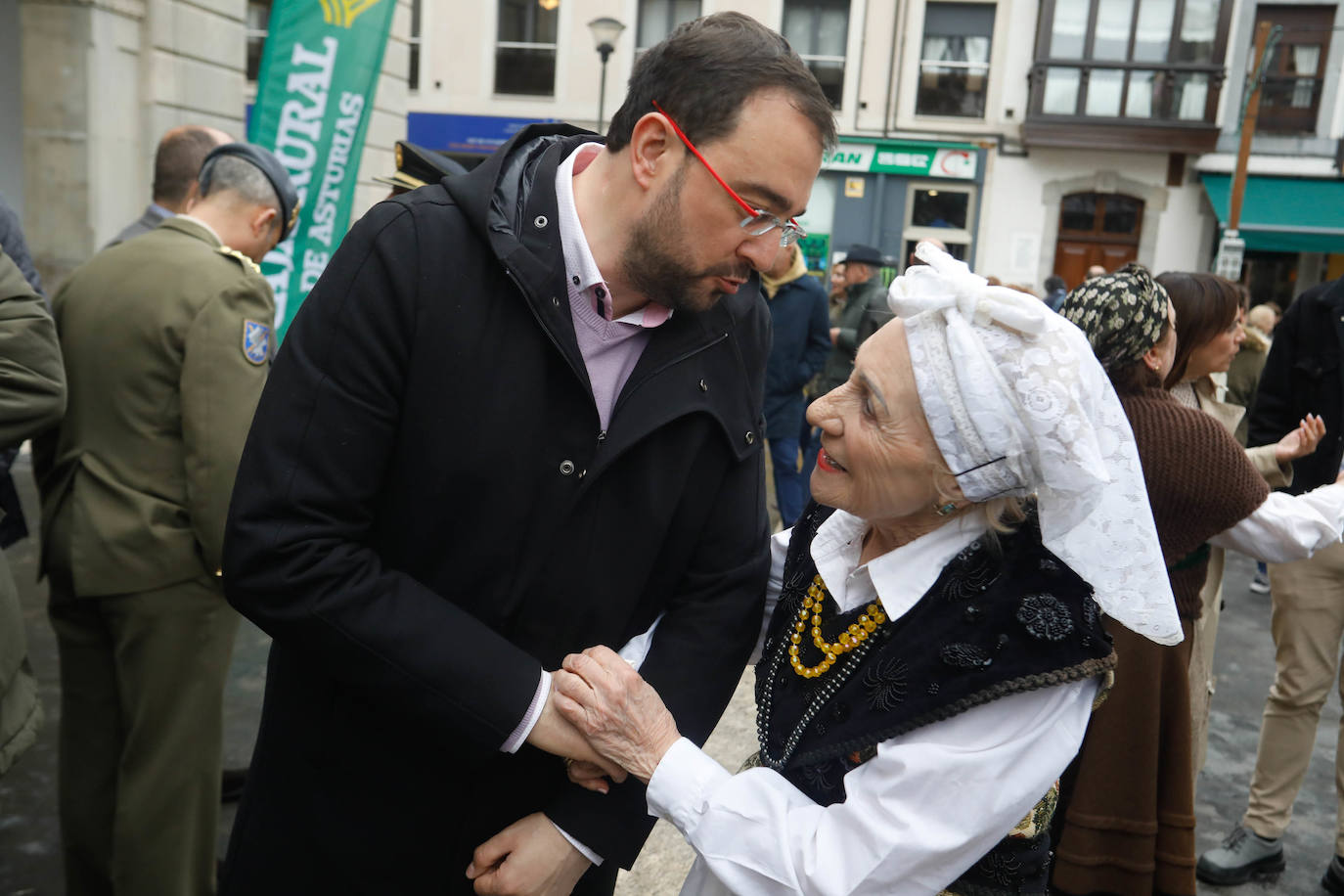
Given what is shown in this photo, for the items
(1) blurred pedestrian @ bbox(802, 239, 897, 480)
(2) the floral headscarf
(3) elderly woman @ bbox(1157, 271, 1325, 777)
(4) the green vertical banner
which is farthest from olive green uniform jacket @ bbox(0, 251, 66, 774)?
(1) blurred pedestrian @ bbox(802, 239, 897, 480)

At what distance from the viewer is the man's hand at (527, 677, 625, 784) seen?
148cm

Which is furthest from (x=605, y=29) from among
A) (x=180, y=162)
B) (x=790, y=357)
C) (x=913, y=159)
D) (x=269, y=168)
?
(x=269, y=168)

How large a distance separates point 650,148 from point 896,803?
40.1 inches

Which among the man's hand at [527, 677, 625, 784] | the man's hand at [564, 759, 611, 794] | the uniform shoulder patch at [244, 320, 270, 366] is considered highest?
the uniform shoulder patch at [244, 320, 270, 366]

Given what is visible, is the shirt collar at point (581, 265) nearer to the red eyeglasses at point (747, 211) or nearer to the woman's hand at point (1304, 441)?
the red eyeglasses at point (747, 211)

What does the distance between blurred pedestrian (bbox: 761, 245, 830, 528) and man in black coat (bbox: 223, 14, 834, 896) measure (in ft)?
16.1

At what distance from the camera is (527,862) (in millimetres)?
1506

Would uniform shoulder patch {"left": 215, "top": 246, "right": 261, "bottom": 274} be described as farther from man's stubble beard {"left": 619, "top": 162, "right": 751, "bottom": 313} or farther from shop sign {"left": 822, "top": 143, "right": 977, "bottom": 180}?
shop sign {"left": 822, "top": 143, "right": 977, "bottom": 180}

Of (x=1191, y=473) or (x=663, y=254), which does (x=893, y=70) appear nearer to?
(x=1191, y=473)

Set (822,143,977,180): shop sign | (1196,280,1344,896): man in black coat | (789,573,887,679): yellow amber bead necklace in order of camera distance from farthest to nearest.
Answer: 1. (822,143,977,180): shop sign
2. (1196,280,1344,896): man in black coat
3. (789,573,887,679): yellow amber bead necklace

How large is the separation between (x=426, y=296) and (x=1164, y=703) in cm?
219

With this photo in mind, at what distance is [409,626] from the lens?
1.41 metres

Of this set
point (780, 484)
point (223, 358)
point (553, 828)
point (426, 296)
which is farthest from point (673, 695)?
point (780, 484)

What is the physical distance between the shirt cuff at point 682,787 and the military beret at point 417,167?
2.48 metres
